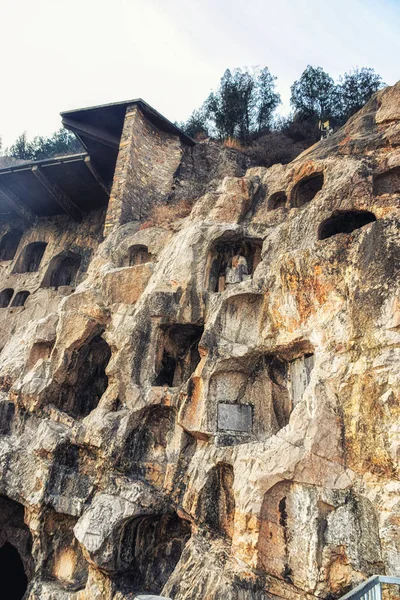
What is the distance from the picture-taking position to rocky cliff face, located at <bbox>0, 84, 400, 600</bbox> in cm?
429

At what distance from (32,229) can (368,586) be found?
756 inches

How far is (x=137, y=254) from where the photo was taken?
10.4 meters

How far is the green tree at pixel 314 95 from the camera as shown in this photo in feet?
69.1

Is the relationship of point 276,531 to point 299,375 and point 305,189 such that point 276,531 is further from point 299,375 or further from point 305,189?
point 305,189

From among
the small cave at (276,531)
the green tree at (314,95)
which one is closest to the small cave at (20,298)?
the small cave at (276,531)

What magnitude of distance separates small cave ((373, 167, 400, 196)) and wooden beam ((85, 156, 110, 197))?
37.4 ft

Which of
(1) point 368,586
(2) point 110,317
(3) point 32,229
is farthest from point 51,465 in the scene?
(3) point 32,229

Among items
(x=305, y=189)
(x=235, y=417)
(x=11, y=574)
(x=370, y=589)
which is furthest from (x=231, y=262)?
(x=11, y=574)

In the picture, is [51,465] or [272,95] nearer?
[51,465]

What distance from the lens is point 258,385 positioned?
6.49 metres

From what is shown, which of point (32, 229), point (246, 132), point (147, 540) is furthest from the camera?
point (246, 132)

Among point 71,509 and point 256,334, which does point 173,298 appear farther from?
point 71,509

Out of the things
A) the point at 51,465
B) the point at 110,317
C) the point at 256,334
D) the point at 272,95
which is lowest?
the point at 51,465

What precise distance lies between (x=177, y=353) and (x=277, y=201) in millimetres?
4844
